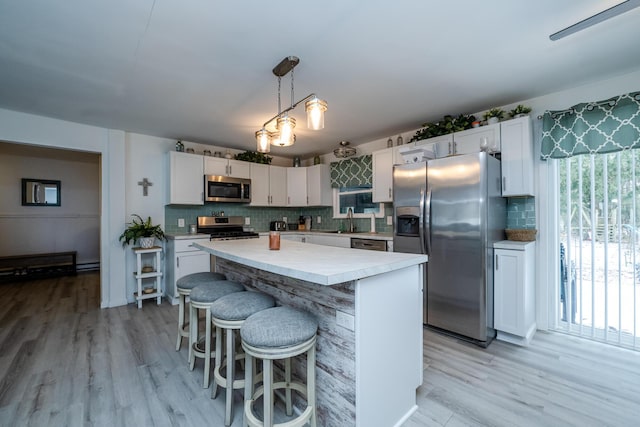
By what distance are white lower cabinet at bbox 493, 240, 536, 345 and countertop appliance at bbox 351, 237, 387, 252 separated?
1.24 m

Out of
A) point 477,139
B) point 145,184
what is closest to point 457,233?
point 477,139

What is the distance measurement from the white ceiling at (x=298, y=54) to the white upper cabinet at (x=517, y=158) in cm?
34

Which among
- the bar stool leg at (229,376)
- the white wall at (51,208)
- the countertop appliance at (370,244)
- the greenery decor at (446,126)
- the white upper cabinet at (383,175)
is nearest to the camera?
the bar stool leg at (229,376)

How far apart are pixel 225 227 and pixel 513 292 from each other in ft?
13.3

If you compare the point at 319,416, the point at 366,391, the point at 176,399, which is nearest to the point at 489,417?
the point at 366,391

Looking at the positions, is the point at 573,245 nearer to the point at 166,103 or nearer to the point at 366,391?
the point at 366,391

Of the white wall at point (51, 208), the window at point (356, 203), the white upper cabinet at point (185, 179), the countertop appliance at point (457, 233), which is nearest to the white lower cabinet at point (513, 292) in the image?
the countertop appliance at point (457, 233)

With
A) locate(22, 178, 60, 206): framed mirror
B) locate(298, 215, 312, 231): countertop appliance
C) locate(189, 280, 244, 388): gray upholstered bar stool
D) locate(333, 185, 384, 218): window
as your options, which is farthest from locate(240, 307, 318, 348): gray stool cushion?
locate(22, 178, 60, 206): framed mirror

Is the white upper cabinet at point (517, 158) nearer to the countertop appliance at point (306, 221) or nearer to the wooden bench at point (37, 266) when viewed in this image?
the countertop appliance at point (306, 221)

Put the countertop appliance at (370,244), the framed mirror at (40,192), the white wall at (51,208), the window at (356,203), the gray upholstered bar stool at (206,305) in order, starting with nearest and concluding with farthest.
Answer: the gray upholstered bar stool at (206,305) → the countertop appliance at (370,244) → the window at (356,203) → the white wall at (51,208) → the framed mirror at (40,192)

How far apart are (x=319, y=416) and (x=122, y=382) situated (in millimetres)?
1511

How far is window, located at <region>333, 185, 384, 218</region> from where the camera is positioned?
4511 mm

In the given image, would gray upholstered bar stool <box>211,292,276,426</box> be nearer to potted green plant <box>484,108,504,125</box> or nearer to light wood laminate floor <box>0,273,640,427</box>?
light wood laminate floor <box>0,273,640,427</box>

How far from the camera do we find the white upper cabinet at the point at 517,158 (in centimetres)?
276
